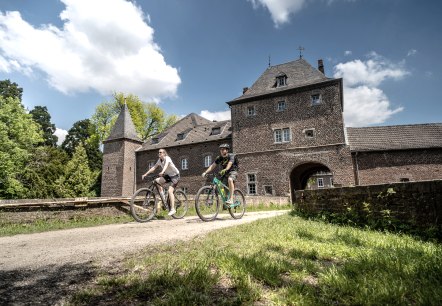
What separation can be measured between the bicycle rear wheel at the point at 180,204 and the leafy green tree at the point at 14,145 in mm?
21762

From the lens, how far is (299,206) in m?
9.62

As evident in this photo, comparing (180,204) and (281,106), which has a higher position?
(281,106)

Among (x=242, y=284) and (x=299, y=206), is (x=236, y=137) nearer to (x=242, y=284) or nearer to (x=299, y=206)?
(x=299, y=206)

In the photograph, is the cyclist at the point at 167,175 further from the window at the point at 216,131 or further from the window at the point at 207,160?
the window at the point at 216,131

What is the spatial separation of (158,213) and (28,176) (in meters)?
23.5

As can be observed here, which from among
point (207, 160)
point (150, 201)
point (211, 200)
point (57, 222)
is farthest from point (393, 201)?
point (207, 160)

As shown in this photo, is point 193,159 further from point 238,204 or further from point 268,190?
point 238,204

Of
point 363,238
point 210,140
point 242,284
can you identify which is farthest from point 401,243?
point 210,140

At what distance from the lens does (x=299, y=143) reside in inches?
923

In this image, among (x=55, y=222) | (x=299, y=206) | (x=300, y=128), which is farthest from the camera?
(x=300, y=128)

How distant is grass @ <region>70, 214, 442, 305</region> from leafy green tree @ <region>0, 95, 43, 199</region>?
25974mm

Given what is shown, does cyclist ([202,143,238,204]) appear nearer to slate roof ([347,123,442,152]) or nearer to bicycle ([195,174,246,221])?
bicycle ([195,174,246,221])

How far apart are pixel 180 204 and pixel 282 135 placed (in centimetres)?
1748

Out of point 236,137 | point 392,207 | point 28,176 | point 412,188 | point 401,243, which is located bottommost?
point 401,243
